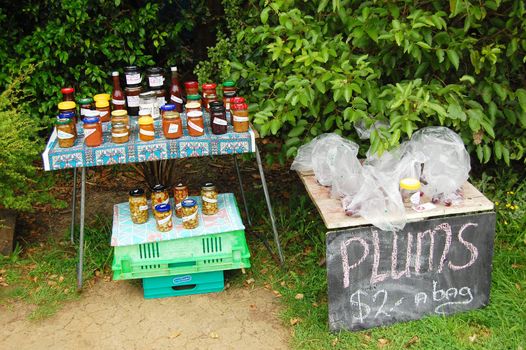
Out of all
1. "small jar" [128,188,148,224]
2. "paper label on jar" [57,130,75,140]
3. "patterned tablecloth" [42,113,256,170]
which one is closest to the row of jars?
"small jar" [128,188,148,224]

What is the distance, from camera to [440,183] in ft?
10.5

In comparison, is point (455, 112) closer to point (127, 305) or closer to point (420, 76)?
point (420, 76)

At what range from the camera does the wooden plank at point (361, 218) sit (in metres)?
3.05

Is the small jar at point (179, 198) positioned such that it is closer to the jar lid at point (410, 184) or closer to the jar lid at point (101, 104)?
the jar lid at point (101, 104)

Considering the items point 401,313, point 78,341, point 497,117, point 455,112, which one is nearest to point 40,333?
point 78,341

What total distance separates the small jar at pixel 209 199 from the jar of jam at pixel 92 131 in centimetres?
66

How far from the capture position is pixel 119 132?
3391 mm

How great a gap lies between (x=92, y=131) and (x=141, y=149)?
0.27m

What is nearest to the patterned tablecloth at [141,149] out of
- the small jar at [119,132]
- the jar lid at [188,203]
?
the small jar at [119,132]

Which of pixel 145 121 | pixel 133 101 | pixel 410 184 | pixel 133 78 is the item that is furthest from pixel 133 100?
pixel 410 184

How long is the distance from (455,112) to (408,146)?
1.03ft

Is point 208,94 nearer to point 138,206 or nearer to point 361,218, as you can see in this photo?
point 138,206

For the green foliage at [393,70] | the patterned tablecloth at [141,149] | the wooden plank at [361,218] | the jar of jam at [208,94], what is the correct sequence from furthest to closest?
the jar of jam at [208,94] → the patterned tablecloth at [141,149] → the green foliage at [393,70] → the wooden plank at [361,218]

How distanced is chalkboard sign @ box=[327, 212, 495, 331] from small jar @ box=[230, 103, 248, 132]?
857mm
